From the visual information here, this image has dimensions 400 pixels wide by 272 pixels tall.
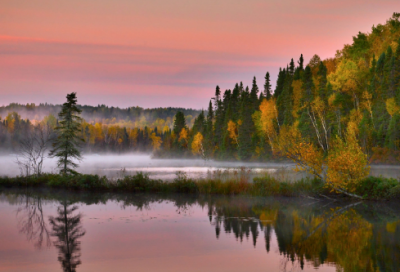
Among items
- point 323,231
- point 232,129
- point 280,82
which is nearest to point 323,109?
point 232,129

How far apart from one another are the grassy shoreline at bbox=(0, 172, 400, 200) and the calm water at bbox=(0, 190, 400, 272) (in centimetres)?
121

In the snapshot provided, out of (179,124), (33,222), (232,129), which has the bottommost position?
(33,222)

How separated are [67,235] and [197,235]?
4.55 m

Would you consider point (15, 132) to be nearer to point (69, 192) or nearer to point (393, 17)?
point (393, 17)

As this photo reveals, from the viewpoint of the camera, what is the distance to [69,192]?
92.8 ft

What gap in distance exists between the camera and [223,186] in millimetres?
27172

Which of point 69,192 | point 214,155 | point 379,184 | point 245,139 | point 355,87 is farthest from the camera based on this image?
point 214,155

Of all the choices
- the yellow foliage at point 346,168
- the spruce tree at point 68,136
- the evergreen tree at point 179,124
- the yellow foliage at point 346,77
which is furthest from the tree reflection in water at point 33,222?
the evergreen tree at point 179,124

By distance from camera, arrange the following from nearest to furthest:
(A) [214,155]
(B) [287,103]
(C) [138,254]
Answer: (C) [138,254] → (B) [287,103] → (A) [214,155]

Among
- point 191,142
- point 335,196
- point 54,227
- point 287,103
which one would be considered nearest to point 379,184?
point 335,196

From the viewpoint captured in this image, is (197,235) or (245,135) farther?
(245,135)

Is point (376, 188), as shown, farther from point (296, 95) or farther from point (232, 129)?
point (232, 129)

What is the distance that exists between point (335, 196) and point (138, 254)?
49.7 ft

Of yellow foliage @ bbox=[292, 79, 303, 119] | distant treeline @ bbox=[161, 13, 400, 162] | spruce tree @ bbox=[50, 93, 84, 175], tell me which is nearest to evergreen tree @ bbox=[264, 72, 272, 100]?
distant treeline @ bbox=[161, 13, 400, 162]
